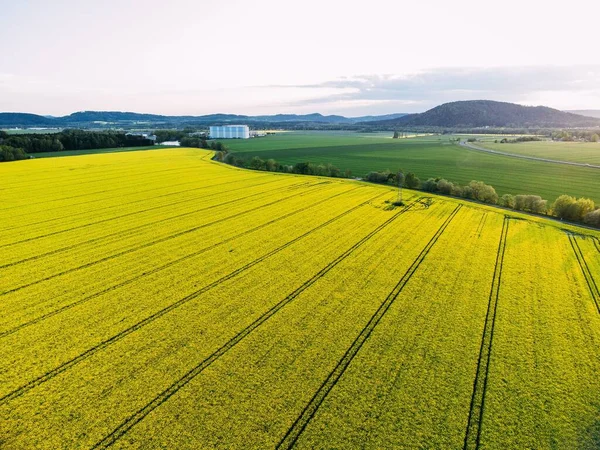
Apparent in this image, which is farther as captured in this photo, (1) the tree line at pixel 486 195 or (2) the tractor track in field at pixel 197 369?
(1) the tree line at pixel 486 195

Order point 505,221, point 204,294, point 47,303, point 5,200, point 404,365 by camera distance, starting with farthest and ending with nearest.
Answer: point 5,200, point 505,221, point 204,294, point 47,303, point 404,365

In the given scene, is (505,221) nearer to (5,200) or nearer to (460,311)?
(460,311)

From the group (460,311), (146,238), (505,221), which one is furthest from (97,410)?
(505,221)

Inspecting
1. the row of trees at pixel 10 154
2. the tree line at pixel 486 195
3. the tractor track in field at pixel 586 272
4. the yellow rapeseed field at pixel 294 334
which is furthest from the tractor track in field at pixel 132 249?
the row of trees at pixel 10 154

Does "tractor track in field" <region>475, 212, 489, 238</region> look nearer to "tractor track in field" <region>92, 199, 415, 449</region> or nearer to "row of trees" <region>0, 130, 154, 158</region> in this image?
"tractor track in field" <region>92, 199, 415, 449</region>

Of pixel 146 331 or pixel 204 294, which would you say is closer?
pixel 146 331

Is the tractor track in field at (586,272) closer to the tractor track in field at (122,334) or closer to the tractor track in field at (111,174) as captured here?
the tractor track in field at (122,334)
